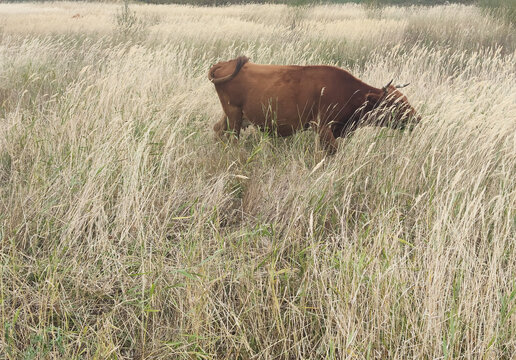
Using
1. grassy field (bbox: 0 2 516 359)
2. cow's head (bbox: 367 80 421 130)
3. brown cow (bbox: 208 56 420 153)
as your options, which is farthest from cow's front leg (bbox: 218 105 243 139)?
cow's head (bbox: 367 80 421 130)

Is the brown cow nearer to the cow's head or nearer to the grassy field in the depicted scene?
the cow's head

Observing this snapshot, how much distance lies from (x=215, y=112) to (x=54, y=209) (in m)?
2.15

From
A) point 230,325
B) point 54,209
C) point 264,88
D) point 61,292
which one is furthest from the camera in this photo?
point 264,88

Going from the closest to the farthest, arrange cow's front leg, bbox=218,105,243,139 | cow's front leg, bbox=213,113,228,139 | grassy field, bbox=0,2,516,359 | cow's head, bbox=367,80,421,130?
grassy field, bbox=0,2,516,359 → cow's head, bbox=367,80,421,130 → cow's front leg, bbox=218,105,243,139 → cow's front leg, bbox=213,113,228,139

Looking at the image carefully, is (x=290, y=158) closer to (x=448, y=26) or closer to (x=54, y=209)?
(x=54, y=209)

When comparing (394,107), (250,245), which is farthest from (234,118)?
(250,245)

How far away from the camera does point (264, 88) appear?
3225 mm

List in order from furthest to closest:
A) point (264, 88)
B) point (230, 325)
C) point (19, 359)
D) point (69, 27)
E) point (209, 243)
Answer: point (69, 27) → point (264, 88) → point (209, 243) → point (230, 325) → point (19, 359)

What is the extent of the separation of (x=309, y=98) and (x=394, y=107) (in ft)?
2.06

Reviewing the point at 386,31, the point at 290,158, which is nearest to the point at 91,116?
the point at 290,158

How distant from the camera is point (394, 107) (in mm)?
3121

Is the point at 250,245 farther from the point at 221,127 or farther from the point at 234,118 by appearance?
the point at 221,127

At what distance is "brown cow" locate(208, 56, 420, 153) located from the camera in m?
3.13

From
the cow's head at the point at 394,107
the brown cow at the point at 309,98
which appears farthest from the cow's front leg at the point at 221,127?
the cow's head at the point at 394,107
